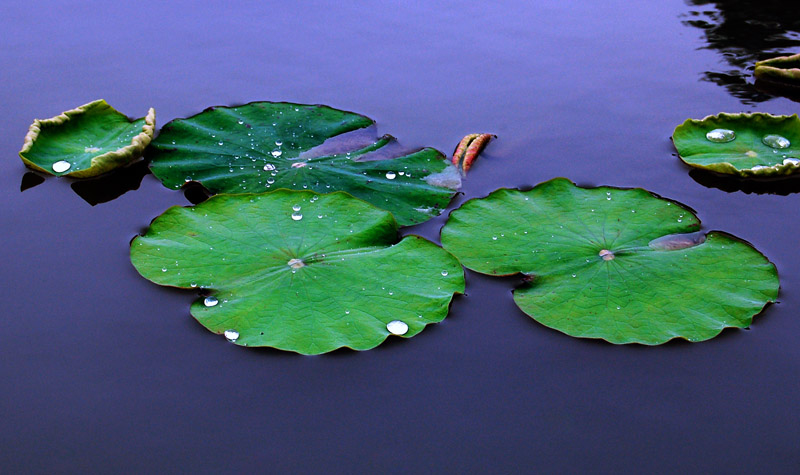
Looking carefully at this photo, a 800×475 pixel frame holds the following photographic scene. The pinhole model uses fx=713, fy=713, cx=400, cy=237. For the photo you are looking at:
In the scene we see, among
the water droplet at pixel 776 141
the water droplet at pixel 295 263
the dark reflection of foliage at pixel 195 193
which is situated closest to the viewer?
the water droplet at pixel 295 263

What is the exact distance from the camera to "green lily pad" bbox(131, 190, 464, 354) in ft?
7.20

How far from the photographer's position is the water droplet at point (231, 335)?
84.5 inches

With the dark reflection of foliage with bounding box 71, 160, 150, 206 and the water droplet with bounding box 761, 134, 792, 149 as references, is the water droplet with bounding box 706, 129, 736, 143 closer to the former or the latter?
the water droplet with bounding box 761, 134, 792, 149

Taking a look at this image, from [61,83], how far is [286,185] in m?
1.61

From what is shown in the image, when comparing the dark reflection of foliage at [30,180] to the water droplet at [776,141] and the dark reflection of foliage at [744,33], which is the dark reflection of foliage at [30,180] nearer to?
the water droplet at [776,141]

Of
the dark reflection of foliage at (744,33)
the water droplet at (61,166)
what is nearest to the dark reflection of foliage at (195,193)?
the water droplet at (61,166)

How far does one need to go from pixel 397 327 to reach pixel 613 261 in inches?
33.1

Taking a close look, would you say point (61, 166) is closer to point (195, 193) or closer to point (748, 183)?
point (195, 193)

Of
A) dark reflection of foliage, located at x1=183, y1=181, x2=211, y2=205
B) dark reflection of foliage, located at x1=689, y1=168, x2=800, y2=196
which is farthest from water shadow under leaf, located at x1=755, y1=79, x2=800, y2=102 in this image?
dark reflection of foliage, located at x1=183, y1=181, x2=211, y2=205

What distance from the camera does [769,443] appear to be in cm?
185

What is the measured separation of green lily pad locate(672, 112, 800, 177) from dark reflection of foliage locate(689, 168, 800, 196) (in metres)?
0.03

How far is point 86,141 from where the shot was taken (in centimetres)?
321

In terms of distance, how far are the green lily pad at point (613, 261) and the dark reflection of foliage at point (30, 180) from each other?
1.71 metres

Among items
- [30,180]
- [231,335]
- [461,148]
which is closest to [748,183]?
[461,148]
